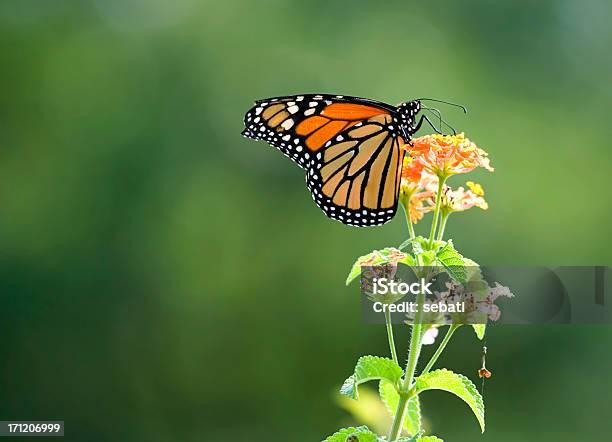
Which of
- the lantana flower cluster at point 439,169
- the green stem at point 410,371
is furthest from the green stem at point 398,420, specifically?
the lantana flower cluster at point 439,169

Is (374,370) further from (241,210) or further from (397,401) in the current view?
(241,210)

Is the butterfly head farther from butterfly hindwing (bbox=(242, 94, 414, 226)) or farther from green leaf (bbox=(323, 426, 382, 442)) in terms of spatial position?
green leaf (bbox=(323, 426, 382, 442))

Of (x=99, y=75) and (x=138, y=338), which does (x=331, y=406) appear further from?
(x=99, y=75)

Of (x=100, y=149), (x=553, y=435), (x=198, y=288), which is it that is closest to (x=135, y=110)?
(x=100, y=149)

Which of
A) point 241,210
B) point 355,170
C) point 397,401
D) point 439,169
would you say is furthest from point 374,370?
point 241,210

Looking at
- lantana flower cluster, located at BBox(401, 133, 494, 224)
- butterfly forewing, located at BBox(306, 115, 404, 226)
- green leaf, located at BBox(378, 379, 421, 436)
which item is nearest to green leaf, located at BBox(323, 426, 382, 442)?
green leaf, located at BBox(378, 379, 421, 436)
